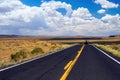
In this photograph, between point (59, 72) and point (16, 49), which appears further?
point (16, 49)

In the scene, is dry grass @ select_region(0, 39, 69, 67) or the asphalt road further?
dry grass @ select_region(0, 39, 69, 67)

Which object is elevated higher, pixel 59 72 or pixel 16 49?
pixel 59 72

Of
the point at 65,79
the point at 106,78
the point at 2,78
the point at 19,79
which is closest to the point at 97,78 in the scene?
the point at 106,78

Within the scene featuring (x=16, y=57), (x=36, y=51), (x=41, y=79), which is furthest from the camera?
(x=36, y=51)

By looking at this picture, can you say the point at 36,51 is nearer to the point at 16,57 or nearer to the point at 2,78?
the point at 16,57

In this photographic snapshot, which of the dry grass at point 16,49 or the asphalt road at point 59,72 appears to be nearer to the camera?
the asphalt road at point 59,72

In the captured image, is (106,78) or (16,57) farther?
(16,57)

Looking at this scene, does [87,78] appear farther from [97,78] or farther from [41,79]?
[41,79]

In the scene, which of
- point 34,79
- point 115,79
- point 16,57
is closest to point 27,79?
point 34,79

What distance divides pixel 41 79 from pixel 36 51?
26.5m

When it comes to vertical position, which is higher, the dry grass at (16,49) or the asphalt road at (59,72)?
the asphalt road at (59,72)

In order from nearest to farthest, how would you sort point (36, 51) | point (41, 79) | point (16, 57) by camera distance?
point (41, 79), point (16, 57), point (36, 51)

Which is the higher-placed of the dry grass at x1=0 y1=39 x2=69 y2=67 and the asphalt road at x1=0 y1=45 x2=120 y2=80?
the asphalt road at x1=0 y1=45 x2=120 y2=80

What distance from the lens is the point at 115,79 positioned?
1100cm
